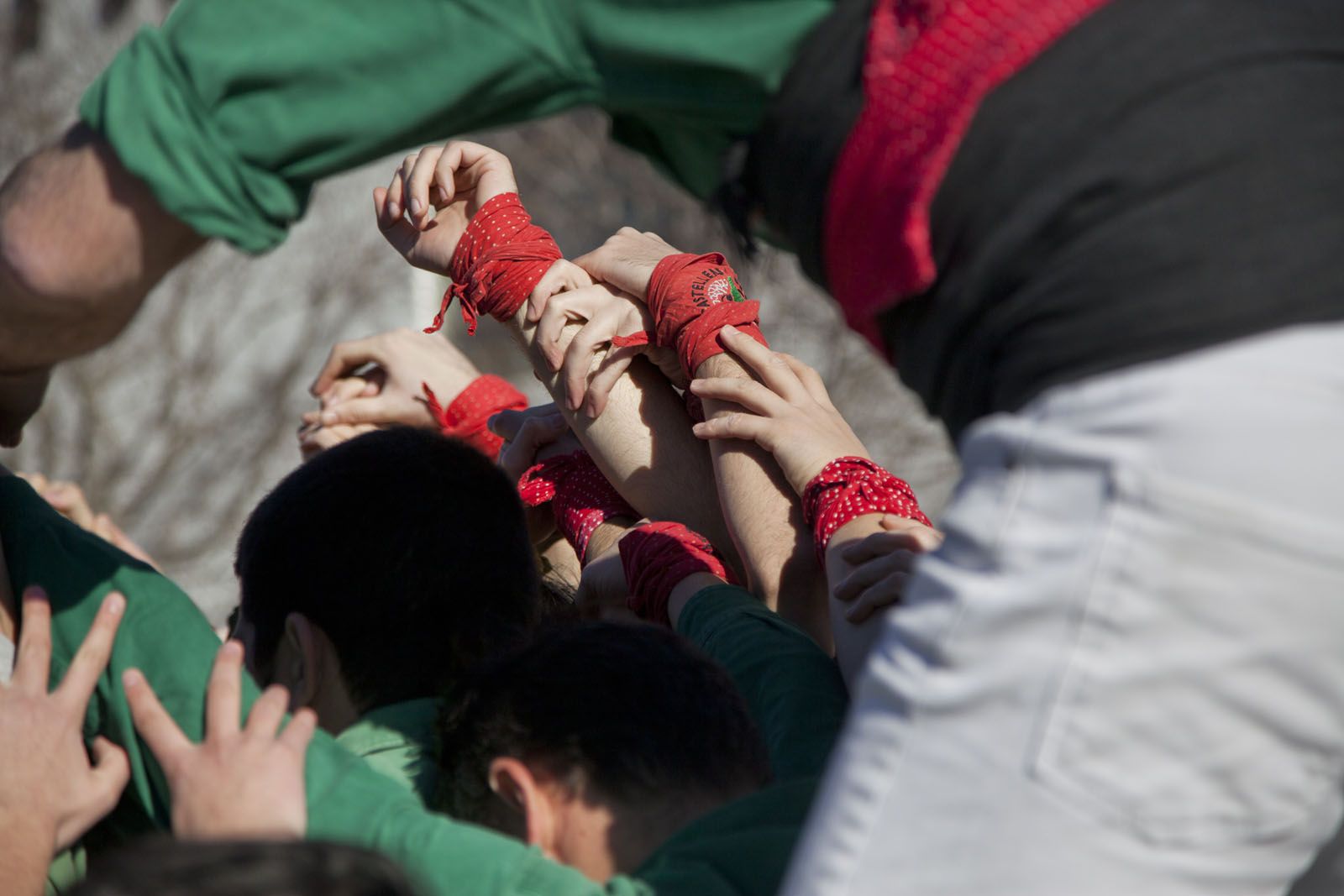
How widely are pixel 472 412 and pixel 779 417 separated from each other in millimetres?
965

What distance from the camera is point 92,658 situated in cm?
145

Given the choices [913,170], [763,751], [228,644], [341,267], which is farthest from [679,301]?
[341,267]

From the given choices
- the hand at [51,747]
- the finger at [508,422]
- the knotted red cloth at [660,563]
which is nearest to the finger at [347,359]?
the finger at [508,422]

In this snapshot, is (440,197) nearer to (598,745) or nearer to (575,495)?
(575,495)

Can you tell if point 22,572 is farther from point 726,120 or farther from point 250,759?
point 726,120

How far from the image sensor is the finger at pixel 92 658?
1.43 metres

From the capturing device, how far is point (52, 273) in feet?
3.68

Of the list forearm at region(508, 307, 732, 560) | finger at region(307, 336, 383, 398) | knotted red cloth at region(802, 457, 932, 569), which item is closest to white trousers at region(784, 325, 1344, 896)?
knotted red cloth at region(802, 457, 932, 569)

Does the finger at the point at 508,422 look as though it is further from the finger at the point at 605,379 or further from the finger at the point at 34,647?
the finger at the point at 34,647

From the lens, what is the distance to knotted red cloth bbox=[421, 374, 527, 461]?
2887 millimetres

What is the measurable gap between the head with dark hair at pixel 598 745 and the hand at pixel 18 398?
55 cm

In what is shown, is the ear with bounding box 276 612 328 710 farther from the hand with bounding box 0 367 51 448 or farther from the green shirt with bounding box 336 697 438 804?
the hand with bounding box 0 367 51 448

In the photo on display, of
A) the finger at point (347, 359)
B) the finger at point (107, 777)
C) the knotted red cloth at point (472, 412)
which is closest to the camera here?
the finger at point (107, 777)

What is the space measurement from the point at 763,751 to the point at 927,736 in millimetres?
544
